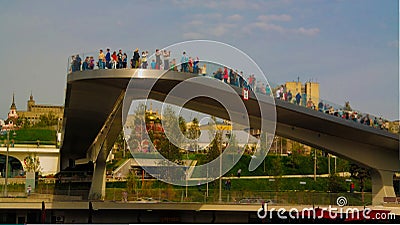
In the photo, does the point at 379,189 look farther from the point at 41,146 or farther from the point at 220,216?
the point at 41,146

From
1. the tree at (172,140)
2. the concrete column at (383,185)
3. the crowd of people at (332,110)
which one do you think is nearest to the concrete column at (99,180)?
the tree at (172,140)

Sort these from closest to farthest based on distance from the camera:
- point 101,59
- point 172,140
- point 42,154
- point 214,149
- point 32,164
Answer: point 101,59
point 172,140
point 214,149
point 32,164
point 42,154

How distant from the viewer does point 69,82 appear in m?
26.2

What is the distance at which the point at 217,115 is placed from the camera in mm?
36250

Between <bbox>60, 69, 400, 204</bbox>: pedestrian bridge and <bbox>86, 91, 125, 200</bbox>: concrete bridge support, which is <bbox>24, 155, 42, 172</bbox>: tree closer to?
<bbox>60, 69, 400, 204</bbox>: pedestrian bridge

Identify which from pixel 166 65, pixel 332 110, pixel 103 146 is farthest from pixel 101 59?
pixel 103 146

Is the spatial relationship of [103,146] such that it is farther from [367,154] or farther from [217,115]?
[367,154]

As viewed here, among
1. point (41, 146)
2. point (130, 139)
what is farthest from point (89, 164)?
point (41, 146)

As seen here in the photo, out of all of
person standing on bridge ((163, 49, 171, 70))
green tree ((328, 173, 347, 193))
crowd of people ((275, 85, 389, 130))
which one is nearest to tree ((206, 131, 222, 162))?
green tree ((328, 173, 347, 193))

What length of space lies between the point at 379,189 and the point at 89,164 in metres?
28.2

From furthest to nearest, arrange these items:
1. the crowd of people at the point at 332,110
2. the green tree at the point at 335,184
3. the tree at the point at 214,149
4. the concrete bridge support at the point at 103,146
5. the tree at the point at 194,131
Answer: the green tree at the point at 335,184
the tree at the point at 194,131
the tree at the point at 214,149
the concrete bridge support at the point at 103,146
the crowd of people at the point at 332,110

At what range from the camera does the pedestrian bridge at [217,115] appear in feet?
86.1

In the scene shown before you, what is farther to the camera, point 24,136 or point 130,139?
point 24,136

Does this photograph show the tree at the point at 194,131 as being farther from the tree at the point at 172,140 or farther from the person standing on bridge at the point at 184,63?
the person standing on bridge at the point at 184,63
